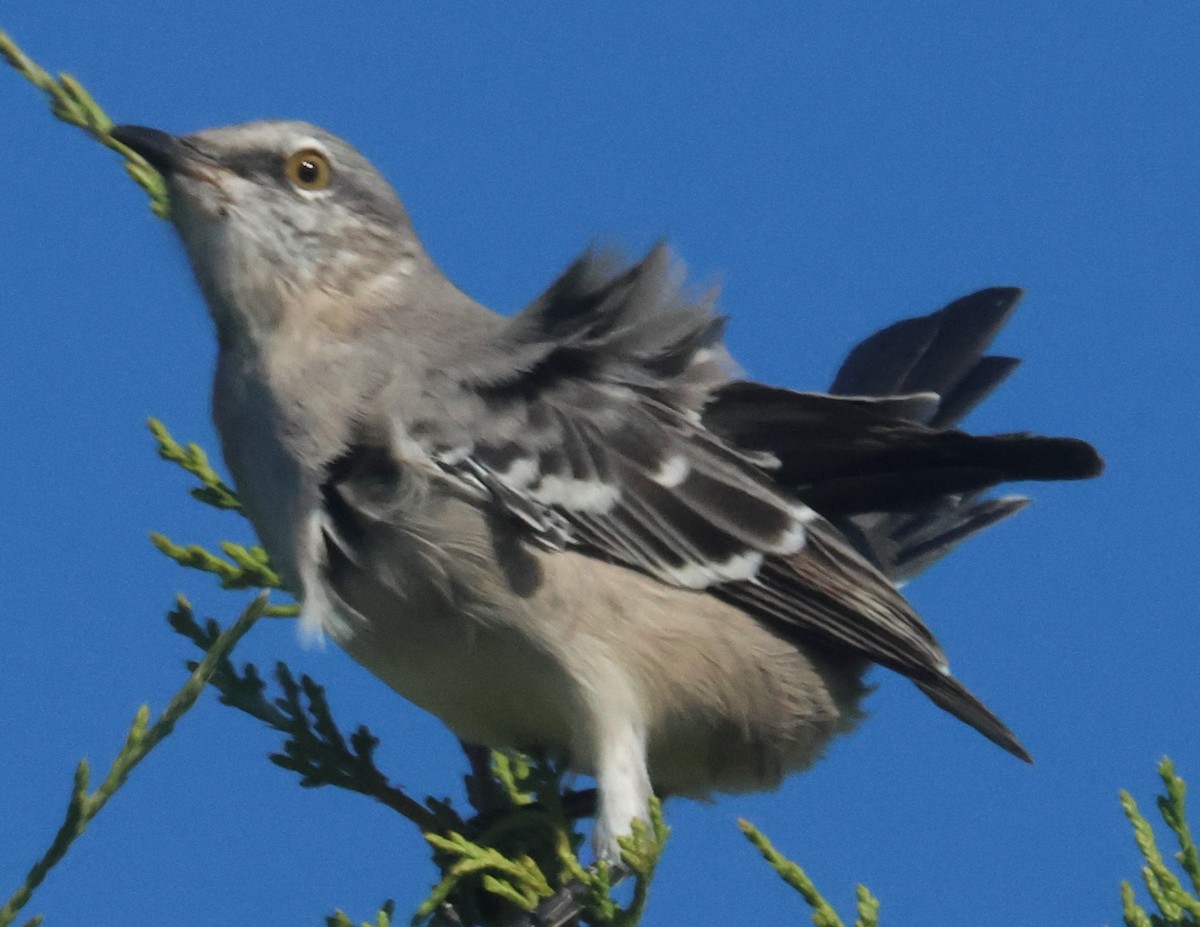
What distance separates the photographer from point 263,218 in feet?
14.8

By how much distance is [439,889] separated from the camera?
360 cm

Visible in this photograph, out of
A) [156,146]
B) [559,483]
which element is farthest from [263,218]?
[559,483]

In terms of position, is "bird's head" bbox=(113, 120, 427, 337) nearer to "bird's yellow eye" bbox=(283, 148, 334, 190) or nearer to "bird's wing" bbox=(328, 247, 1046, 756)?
"bird's yellow eye" bbox=(283, 148, 334, 190)

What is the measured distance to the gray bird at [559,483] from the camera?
4.10 metres

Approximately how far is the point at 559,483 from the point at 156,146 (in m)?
1.45

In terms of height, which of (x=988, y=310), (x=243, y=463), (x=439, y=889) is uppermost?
(x=988, y=310)

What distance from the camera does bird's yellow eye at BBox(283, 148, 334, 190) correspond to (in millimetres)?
4578

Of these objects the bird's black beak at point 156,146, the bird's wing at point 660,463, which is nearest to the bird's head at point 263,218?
the bird's black beak at point 156,146

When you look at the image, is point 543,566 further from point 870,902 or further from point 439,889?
point 870,902

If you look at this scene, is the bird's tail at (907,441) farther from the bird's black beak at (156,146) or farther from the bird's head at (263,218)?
the bird's black beak at (156,146)

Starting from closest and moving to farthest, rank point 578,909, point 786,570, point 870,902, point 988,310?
point 870,902, point 578,909, point 786,570, point 988,310

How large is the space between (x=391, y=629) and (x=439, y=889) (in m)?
0.76

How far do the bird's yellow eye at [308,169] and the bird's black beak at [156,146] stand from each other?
0.30 m

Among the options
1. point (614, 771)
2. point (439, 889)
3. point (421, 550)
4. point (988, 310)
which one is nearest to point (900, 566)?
point (988, 310)
